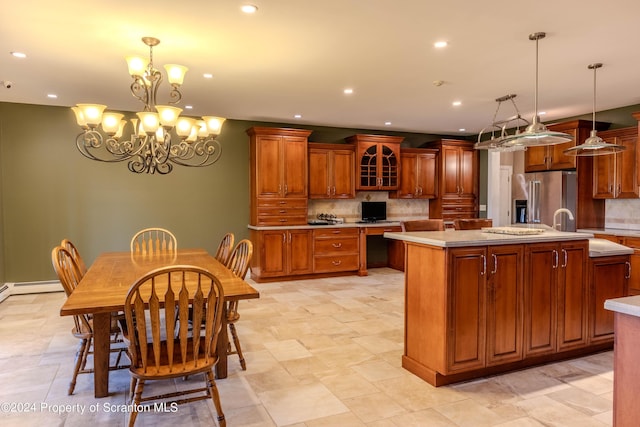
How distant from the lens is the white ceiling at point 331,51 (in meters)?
2.78

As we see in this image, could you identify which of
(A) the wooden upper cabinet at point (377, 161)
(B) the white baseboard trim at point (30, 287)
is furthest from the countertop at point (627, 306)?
(B) the white baseboard trim at point (30, 287)

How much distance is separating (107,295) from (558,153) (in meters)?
6.04

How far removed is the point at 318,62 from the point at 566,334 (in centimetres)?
311

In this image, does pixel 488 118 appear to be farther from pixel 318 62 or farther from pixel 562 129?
pixel 318 62

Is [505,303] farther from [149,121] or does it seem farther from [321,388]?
[149,121]

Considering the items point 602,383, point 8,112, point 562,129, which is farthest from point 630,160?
point 8,112

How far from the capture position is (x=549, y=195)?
6047 millimetres

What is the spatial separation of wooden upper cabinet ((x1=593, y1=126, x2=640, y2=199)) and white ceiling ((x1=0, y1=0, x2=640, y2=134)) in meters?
0.43

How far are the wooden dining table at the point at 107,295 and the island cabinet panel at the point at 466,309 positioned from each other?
133 centimetres

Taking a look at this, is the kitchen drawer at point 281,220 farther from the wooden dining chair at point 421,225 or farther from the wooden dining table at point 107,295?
the wooden dining table at point 107,295

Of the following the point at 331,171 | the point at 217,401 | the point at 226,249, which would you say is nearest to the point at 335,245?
the point at 331,171

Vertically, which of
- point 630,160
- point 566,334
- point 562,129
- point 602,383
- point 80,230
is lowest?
point 602,383

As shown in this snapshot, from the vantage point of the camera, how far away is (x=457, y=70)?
13.4ft

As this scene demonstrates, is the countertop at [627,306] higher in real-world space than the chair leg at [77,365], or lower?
higher
